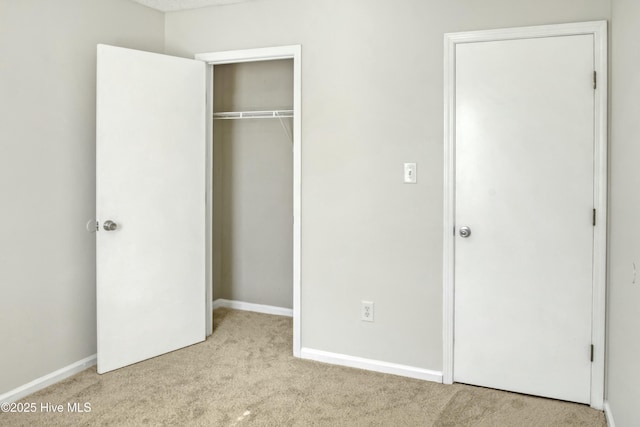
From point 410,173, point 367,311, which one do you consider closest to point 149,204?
point 367,311

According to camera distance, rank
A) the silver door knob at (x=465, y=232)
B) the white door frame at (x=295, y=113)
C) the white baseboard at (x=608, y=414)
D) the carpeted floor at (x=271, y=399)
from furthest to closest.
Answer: the white door frame at (x=295, y=113)
the silver door knob at (x=465, y=232)
the carpeted floor at (x=271, y=399)
the white baseboard at (x=608, y=414)

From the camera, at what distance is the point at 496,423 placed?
8.10ft

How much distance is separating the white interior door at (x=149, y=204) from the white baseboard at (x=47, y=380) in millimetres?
179

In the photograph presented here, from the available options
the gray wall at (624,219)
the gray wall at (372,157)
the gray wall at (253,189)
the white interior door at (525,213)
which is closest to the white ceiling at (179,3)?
the gray wall at (372,157)

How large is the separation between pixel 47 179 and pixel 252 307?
6.81 ft

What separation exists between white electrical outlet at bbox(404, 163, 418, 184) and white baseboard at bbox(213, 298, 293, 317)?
69.9 inches

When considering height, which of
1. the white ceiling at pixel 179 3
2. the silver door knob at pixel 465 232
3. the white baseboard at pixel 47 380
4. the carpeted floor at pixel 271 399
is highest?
the white ceiling at pixel 179 3

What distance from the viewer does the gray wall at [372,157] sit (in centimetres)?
290

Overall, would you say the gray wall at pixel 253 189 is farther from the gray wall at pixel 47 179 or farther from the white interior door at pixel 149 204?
the gray wall at pixel 47 179

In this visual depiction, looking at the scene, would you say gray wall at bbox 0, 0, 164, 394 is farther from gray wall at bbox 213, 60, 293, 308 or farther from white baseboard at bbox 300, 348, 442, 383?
white baseboard at bbox 300, 348, 442, 383

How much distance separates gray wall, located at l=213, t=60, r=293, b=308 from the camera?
4199 mm

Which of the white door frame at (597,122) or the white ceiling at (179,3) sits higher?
the white ceiling at (179,3)

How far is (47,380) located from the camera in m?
2.87

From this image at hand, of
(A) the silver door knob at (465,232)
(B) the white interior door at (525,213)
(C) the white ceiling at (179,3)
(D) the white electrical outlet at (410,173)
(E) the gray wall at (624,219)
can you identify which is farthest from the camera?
(C) the white ceiling at (179,3)
